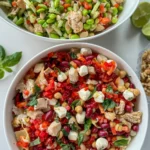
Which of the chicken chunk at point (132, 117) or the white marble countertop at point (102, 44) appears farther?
the white marble countertop at point (102, 44)

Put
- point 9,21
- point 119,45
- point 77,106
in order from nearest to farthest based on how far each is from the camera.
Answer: point 77,106 < point 9,21 < point 119,45

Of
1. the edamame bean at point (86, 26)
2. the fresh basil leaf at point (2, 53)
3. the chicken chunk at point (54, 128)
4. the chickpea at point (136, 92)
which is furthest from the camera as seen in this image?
the fresh basil leaf at point (2, 53)

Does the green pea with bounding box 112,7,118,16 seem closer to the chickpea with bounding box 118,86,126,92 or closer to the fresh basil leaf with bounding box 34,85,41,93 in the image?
the chickpea with bounding box 118,86,126,92

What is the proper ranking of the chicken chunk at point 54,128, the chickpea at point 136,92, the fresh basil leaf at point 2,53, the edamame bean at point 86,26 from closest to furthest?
the chicken chunk at point 54,128, the chickpea at point 136,92, the edamame bean at point 86,26, the fresh basil leaf at point 2,53

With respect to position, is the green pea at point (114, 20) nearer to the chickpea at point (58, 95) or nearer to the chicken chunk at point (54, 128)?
the chickpea at point (58, 95)

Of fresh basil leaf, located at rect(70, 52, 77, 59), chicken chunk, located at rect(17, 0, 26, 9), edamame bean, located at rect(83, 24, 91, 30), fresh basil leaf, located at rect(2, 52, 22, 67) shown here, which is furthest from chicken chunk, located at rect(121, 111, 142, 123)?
chicken chunk, located at rect(17, 0, 26, 9)

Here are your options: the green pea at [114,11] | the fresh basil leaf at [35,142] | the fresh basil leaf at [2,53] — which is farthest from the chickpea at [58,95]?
the green pea at [114,11]

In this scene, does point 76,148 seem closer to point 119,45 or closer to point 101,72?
point 101,72

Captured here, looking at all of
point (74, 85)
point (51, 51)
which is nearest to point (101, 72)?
point (74, 85)

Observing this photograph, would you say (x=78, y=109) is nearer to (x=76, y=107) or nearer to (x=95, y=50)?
(x=76, y=107)
